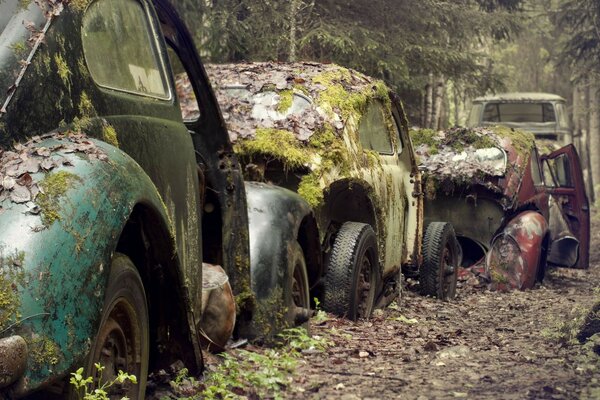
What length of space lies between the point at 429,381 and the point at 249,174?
273 cm

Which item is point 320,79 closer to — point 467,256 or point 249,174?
point 249,174

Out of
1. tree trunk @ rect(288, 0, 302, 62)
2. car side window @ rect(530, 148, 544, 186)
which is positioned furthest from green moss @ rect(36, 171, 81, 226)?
tree trunk @ rect(288, 0, 302, 62)

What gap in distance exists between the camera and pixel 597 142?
105 ft

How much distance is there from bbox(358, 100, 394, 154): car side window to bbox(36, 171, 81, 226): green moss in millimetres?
5071

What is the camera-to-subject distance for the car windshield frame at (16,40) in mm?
3441

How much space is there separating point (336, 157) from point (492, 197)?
510 cm

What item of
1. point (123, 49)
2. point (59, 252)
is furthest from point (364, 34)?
point (59, 252)

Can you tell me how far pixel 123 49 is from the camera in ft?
14.7

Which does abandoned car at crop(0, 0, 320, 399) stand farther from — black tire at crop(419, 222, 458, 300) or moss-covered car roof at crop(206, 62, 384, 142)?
black tire at crop(419, 222, 458, 300)

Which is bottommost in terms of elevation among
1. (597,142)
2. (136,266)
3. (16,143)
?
(597,142)

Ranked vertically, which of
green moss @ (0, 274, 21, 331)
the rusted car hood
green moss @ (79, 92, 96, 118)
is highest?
green moss @ (79, 92, 96, 118)

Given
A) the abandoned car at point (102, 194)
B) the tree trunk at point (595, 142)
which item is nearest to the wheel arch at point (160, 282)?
the abandoned car at point (102, 194)

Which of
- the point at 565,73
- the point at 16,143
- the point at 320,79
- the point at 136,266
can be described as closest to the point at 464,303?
the point at 320,79

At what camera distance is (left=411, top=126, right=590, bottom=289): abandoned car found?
37.6ft
